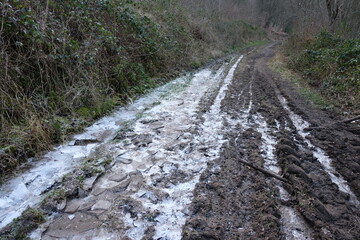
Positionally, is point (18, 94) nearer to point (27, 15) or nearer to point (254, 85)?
point (27, 15)

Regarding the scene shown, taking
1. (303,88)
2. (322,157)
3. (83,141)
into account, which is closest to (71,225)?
(83,141)

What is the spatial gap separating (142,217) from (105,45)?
14.6ft

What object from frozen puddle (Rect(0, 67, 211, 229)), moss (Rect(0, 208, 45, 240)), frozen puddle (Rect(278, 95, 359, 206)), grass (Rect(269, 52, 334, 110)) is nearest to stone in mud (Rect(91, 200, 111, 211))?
moss (Rect(0, 208, 45, 240))

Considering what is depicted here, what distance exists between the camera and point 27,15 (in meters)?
3.37

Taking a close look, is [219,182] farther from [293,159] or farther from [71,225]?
[71,225]

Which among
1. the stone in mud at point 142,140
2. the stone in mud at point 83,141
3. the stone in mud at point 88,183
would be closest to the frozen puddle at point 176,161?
the stone in mud at point 142,140

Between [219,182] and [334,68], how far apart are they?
6.67 metres

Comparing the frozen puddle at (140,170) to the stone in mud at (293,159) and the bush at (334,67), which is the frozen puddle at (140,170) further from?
the bush at (334,67)

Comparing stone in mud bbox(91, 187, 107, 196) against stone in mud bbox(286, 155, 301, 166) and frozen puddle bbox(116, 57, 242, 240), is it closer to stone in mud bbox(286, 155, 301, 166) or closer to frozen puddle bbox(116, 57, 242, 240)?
frozen puddle bbox(116, 57, 242, 240)

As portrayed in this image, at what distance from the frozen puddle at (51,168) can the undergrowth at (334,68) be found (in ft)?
15.8

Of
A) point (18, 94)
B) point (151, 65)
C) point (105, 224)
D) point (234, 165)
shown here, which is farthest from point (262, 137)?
point (151, 65)

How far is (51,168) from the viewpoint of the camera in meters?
2.64

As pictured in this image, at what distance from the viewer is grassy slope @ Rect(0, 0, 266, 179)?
117 inches

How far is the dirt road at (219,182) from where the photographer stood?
6.12 feet
